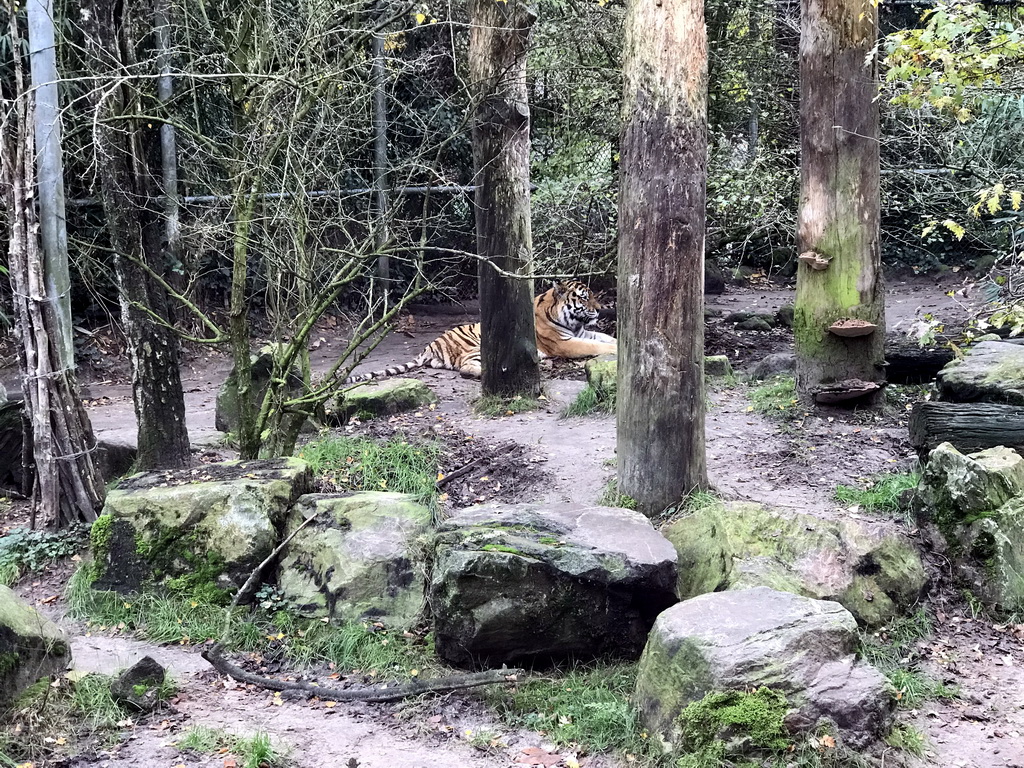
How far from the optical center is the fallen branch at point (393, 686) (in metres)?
4.00

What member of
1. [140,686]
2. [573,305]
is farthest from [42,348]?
[573,305]

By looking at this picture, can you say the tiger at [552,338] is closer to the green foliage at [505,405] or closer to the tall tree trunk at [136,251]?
the green foliage at [505,405]

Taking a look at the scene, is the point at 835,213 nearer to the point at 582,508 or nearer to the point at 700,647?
the point at 582,508

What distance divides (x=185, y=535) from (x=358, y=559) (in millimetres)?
1009

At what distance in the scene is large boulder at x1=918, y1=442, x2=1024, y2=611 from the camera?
459 centimetres

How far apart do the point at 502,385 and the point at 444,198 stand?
633cm

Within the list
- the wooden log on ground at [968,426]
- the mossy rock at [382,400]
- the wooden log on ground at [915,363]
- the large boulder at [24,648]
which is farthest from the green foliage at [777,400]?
the large boulder at [24,648]

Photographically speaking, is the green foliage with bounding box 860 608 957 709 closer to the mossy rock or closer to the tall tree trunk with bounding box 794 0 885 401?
the tall tree trunk with bounding box 794 0 885 401

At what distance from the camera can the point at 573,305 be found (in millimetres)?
11539

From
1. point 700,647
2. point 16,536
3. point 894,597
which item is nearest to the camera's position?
point 700,647

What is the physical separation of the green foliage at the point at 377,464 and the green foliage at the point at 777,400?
2.70 metres

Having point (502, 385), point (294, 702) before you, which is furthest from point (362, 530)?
point (502, 385)

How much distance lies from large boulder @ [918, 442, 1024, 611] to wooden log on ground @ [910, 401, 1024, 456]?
0.34 m

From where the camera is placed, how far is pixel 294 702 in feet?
13.3
